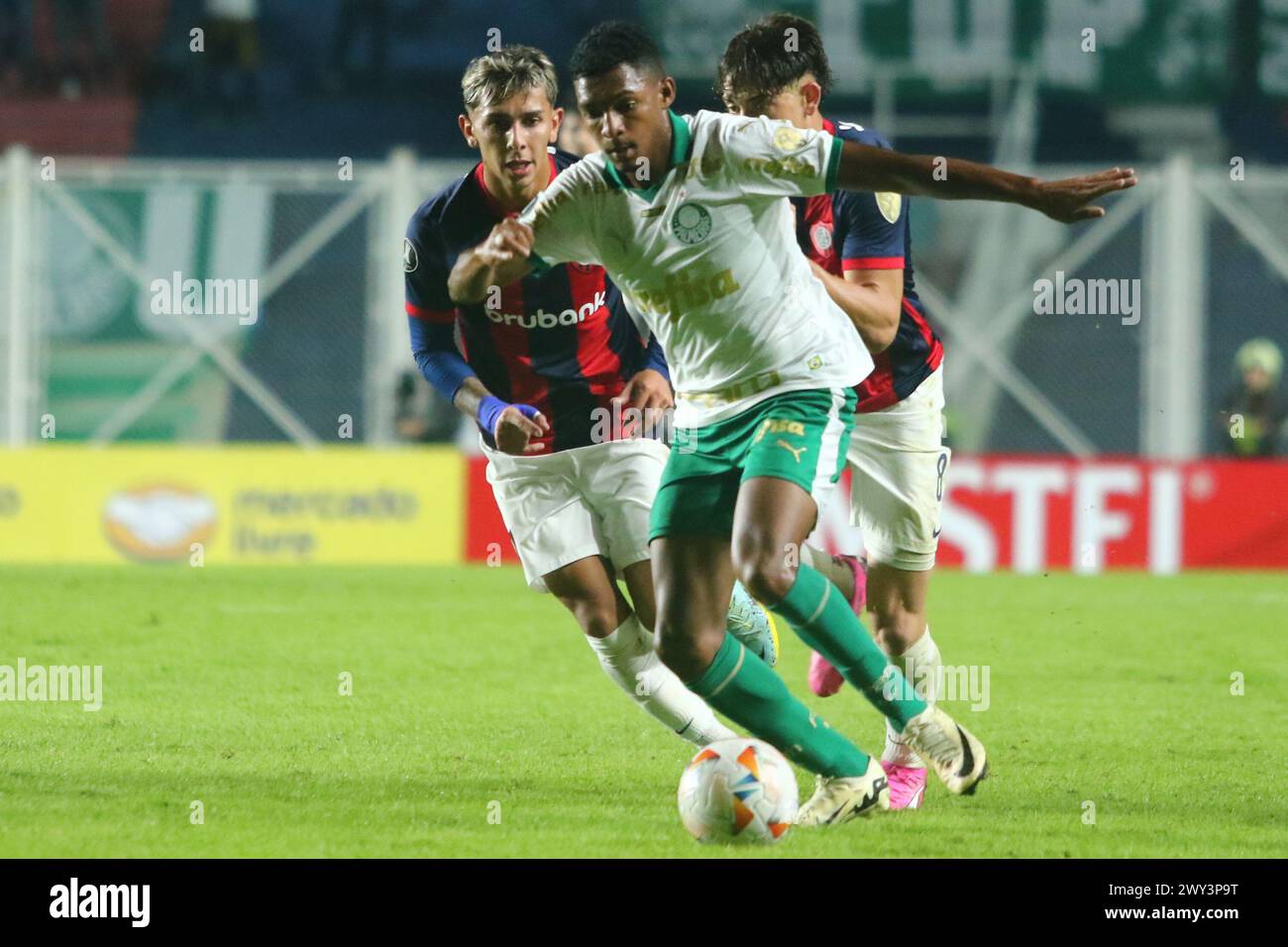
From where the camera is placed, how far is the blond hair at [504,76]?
5.61 m

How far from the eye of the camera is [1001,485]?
46.0ft

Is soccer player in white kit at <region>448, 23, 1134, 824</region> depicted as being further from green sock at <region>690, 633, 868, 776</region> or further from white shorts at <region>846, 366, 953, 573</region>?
white shorts at <region>846, 366, 953, 573</region>

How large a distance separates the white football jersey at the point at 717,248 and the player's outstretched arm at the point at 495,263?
4.7 inches

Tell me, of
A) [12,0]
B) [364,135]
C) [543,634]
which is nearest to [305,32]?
[364,135]

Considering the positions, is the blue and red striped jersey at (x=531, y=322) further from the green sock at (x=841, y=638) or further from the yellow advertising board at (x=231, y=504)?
the yellow advertising board at (x=231, y=504)

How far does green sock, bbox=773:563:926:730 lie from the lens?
16.3ft

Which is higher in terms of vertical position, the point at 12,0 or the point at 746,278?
the point at 12,0

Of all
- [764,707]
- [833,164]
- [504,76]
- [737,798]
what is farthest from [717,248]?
[737,798]

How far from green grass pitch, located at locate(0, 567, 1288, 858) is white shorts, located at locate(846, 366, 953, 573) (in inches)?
31.7

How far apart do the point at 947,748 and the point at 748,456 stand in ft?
3.78

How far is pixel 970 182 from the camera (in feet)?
14.9

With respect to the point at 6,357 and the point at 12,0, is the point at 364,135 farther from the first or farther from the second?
the point at 6,357

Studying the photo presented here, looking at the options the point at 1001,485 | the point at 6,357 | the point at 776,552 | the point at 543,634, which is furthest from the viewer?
the point at 6,357

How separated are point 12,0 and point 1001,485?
46.5 feet
